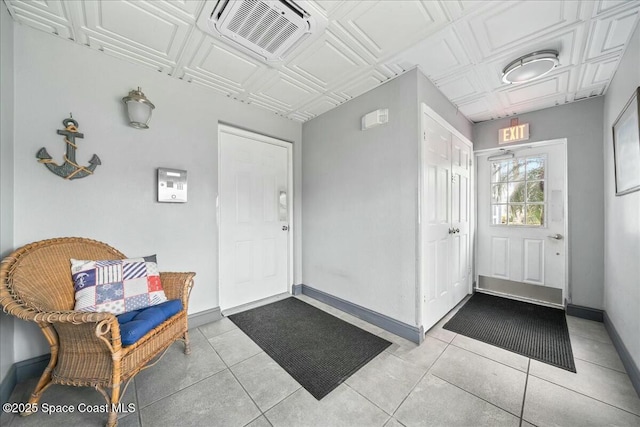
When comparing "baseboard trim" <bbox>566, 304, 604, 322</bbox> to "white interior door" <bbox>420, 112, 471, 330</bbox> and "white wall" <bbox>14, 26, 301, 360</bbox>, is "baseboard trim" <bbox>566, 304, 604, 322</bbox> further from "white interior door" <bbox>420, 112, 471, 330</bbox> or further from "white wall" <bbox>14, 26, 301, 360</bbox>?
"white wall" <bbox>14, 26, 301, 360</bbox>

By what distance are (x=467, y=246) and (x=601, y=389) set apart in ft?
6.01

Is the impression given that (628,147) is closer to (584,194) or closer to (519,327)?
(584,194)

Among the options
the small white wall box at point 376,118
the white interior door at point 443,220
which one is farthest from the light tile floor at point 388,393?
the small white wall box at point 376,118

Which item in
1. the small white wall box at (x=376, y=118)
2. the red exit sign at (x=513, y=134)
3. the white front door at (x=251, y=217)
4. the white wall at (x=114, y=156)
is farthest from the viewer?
the red exit sign at (x=513, y=134)

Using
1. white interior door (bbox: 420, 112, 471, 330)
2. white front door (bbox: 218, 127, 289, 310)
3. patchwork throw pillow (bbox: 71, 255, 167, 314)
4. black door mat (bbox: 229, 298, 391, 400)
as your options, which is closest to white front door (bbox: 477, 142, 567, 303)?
white interior door (bbox: 420, 112, 471, 330)

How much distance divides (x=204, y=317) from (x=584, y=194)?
14.5 ft

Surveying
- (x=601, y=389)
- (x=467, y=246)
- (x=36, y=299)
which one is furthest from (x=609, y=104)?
(x=36, y=299)

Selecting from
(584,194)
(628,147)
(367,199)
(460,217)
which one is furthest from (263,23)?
(584,194)

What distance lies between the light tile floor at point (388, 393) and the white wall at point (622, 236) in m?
0.37

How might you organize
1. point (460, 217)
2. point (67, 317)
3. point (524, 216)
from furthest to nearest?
1. point (524, 216)
2. point (460, 217)
3. point (67, 317)

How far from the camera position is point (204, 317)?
8.16 ft

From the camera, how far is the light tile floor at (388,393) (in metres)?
1.35

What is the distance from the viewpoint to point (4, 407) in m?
1.39

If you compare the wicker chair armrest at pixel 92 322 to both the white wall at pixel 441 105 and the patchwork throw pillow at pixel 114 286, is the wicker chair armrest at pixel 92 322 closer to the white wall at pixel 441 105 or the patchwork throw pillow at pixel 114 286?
the patchwork throw pillow at pixel 114 286
